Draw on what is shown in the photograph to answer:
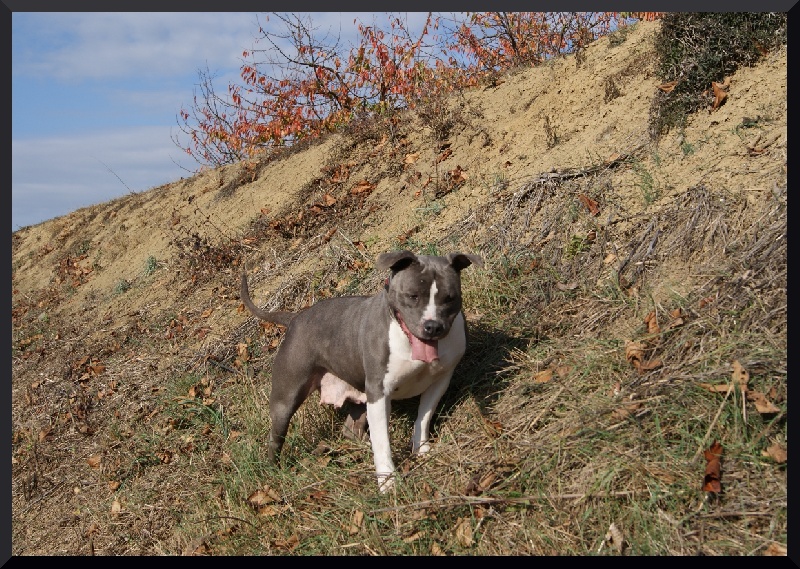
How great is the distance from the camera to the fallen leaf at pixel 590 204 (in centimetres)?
740

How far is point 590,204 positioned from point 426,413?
269 cm

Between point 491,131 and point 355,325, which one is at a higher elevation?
point 491,131

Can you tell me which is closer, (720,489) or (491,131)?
(720,489)

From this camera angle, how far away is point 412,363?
18.5 feet

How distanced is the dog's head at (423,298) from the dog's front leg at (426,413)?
1.69 ft

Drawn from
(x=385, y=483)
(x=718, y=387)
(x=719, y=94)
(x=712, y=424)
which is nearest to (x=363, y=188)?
(x=719, y=94)

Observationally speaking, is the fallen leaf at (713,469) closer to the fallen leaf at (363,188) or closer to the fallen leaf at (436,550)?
the fallen leaf at (436,550)

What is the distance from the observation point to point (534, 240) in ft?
25.0

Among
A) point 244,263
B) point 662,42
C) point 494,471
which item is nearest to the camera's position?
point 494,471

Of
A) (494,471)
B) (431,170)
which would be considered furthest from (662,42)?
(494,471)
